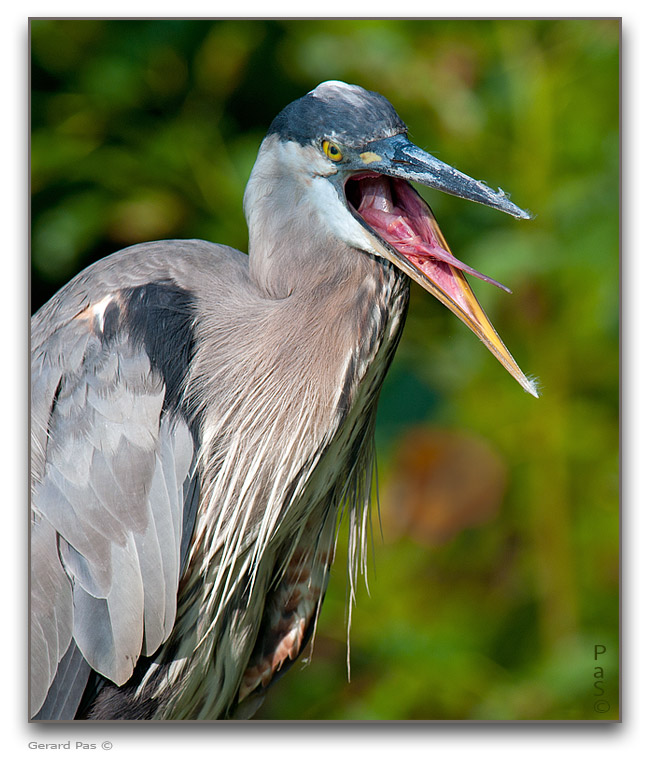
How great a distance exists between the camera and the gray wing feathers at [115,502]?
3.93 ft

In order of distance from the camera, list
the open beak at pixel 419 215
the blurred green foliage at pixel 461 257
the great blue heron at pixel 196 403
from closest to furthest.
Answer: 1. the open beak at pixel 419 215
2. the great blue heron at pixel 196 403
3. the blurred green foliage at pixel 461 257

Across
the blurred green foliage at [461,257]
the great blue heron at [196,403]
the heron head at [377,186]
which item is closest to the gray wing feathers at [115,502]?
the great blue heron at [196,403]

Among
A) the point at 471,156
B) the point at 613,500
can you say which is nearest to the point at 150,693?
the point at 613,500

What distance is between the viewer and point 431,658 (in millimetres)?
1782

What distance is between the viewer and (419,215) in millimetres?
1155

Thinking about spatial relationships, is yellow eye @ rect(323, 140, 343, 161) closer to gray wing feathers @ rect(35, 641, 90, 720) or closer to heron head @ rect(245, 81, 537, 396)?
heron head @ rect(245, 81, 537, 396)

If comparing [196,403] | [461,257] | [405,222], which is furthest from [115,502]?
[461,257]

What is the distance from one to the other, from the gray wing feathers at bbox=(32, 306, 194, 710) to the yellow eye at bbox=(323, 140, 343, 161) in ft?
1.16

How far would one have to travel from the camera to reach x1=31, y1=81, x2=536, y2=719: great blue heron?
1.17 metres

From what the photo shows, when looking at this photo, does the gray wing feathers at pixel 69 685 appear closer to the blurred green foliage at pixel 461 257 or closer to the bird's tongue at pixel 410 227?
the blurred green foliage at pixel 461 257

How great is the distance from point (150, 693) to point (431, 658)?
0.67m

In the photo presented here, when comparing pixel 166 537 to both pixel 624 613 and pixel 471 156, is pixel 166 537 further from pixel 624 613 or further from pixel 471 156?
pixel 471 156

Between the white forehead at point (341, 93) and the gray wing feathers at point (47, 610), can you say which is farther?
the gray wing feathers at point (47, 610)

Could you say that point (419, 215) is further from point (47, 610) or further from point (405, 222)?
point (47, 610)
